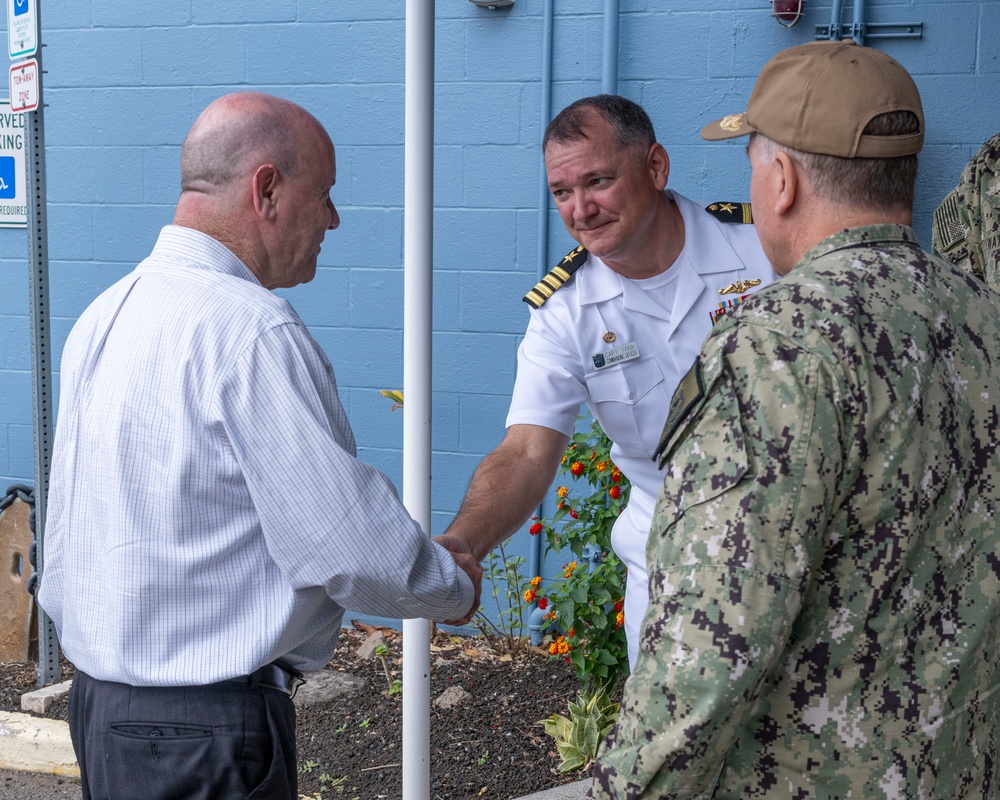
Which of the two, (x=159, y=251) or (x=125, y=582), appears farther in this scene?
(x=159, y=251)

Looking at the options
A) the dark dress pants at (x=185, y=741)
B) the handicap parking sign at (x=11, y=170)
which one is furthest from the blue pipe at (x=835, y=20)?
the handicap parking sign at (x=11, y=170)

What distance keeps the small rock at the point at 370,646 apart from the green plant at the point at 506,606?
0.44 metres

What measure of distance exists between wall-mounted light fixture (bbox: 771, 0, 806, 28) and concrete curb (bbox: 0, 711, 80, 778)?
12.4ft

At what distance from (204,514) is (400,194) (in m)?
3.08

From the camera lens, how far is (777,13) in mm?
4176

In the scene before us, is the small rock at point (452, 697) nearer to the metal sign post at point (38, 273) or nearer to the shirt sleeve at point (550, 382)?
the metal sign post at point (38, 273)

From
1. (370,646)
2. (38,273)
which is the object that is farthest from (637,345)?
(38,273)

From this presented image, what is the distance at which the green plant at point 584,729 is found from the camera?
148 inches

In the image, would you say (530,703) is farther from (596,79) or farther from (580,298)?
(596,79)

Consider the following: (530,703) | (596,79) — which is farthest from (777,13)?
(530,703)

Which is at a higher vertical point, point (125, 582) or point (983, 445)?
point (983, 445)

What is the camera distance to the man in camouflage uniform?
1354 millimetres

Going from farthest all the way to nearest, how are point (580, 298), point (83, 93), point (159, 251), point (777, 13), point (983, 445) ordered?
point (83, 93)
point (777, 13)
point (580, 298)
point (159, 251)
point (983, 445)

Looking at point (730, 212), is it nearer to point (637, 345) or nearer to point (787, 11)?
point (637, 345)
